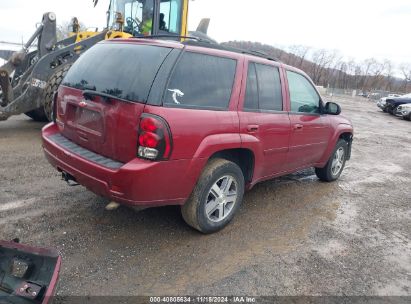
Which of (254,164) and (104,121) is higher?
(104,121)

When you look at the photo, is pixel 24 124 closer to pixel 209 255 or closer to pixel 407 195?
pixel 209 255

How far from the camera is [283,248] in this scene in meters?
3.64

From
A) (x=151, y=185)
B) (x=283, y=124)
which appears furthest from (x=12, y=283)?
(x=283, y=124)

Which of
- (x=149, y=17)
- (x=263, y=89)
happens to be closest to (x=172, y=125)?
(x=263, y=89)

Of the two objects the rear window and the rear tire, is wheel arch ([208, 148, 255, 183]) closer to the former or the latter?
the rear window

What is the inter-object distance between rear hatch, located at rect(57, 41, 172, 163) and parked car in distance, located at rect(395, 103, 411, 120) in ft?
68.7

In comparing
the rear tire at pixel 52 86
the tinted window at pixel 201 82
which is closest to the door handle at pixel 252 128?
the tinted window at pixel 201 82

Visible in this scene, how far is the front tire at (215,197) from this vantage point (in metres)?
3.40

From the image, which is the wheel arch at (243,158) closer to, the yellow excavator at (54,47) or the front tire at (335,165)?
the front tire at (335,165)

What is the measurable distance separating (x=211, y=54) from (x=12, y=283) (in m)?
2.54

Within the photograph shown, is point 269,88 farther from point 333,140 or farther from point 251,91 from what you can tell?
point 333,140

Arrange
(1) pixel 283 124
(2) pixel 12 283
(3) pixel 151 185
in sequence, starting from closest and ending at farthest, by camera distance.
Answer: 1. (2) pixel 12 283
2. (3) pixel 151 185
3. (1) pixel 283 124

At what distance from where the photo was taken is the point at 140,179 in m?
2.90

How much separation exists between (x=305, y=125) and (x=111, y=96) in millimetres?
2726
